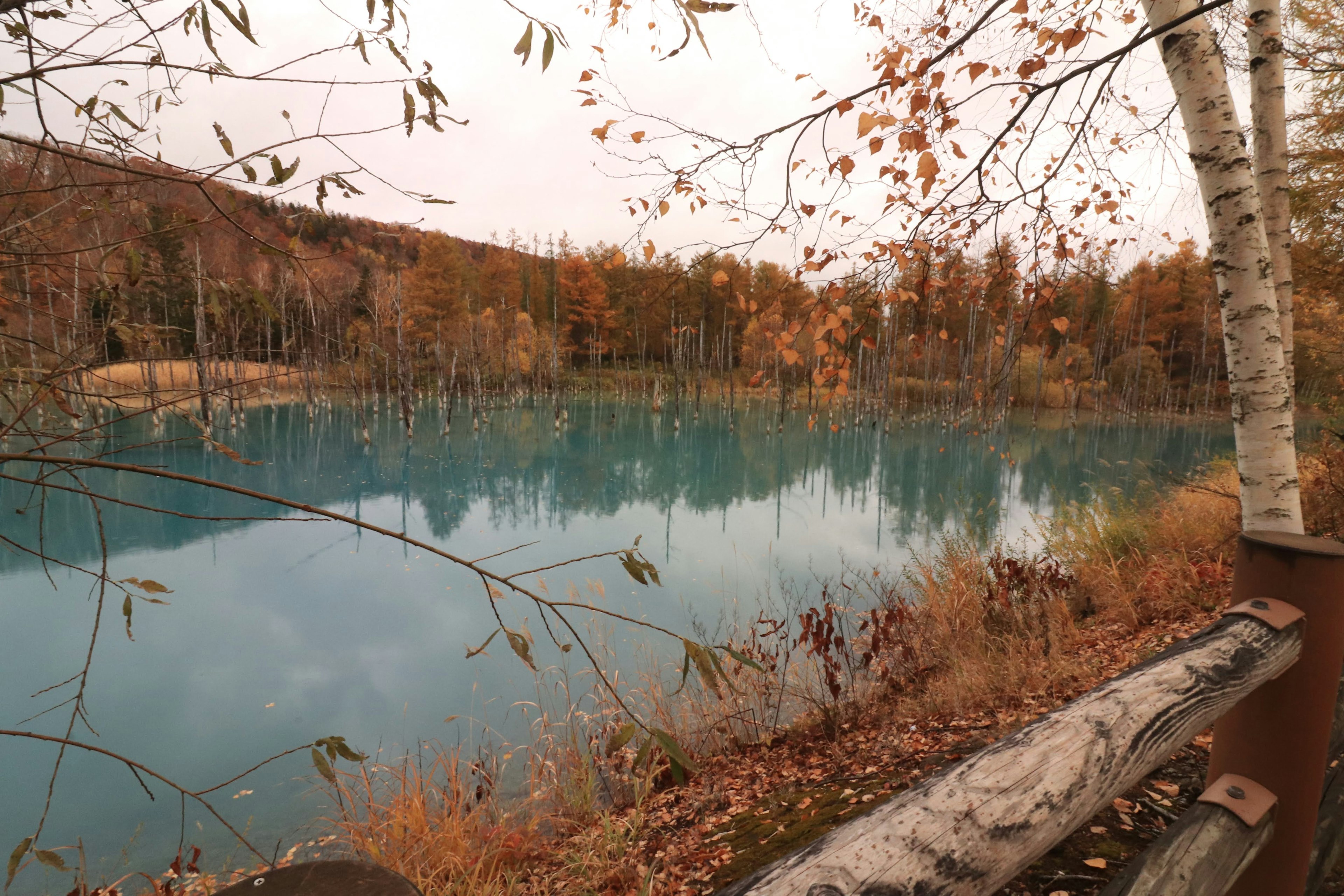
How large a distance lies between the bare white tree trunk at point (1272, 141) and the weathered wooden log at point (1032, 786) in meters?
2.64

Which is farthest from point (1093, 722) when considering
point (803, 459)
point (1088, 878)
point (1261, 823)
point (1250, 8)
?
point (803, 459)

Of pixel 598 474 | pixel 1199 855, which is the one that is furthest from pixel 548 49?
pixel 598 474

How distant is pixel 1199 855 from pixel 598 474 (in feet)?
56.7

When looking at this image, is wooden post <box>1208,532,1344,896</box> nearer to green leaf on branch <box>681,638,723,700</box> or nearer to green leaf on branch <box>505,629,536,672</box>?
green leaf on branch <box>681,638,723,700</box>

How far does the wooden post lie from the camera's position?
4.50 ft

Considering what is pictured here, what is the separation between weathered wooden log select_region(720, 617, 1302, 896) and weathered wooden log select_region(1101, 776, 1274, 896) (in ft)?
0.65

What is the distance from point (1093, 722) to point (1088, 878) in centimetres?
159

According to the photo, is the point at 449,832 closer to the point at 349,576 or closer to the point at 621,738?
the point at 621,738

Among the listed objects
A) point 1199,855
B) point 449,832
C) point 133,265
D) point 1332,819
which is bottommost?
point 449,832

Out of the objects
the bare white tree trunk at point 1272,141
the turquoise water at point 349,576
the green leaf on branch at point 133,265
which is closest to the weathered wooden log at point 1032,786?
the turquoise water at point 349,576

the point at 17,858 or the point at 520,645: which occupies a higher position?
the point at 520,645

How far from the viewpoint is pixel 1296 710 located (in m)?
1.39

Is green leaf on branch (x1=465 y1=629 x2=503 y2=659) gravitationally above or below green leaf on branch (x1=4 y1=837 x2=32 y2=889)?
above

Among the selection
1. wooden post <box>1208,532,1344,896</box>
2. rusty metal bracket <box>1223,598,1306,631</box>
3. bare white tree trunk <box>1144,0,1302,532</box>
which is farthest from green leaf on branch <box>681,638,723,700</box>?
bare white tree trunk <box>1144,0,1302,532</box>
